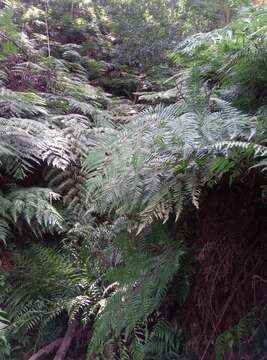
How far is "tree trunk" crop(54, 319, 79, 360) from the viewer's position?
2.03 metres

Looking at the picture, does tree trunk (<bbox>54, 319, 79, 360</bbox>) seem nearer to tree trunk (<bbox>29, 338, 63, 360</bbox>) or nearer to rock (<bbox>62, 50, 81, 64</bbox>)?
tree trunk (<bbox>29, 338, 63, 360</bbox>)

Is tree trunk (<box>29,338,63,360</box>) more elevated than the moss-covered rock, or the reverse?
the moss-covered rock

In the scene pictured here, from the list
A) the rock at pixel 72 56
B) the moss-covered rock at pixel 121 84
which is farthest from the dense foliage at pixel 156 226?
the rock at pixel 72 56

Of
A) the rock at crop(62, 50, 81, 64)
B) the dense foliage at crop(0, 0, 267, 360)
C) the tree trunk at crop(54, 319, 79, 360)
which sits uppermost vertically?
the rock at crop(62, 50, 81, 64)

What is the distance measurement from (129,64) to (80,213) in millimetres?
3940

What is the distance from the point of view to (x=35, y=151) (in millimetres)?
2889

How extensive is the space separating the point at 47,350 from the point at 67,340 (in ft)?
0.37

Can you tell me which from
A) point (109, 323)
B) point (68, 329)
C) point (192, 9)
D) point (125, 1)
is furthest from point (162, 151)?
point (192, 9)

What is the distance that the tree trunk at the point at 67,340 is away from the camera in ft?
6.66

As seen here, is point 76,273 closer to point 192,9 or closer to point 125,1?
point 125,1

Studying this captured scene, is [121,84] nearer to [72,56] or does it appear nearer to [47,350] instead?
[72,56]

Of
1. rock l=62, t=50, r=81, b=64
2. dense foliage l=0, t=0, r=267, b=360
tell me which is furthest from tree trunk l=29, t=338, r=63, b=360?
rock l=62, t=50, r=81, b=64

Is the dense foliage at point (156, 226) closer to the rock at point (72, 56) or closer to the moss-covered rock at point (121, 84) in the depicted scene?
the moss-covered rock at point (121, 84)

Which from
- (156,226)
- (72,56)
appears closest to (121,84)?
(72,56)
